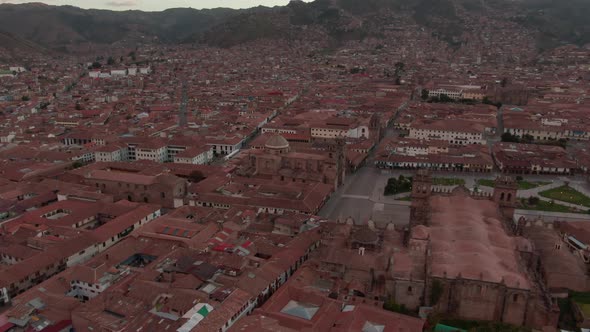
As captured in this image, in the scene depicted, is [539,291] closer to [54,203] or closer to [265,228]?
[265,228]

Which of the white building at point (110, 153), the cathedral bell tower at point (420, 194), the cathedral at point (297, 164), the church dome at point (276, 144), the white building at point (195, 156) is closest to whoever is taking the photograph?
the cathedral bell tower at point (420, 194)

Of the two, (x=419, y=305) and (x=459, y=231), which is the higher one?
(x=459, y=231)

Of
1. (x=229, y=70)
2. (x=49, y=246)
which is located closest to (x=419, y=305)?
(x=49, y=246)

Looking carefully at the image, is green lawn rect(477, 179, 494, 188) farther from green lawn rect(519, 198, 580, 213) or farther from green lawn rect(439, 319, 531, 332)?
green lawn rect(439, 319, 531, 332)

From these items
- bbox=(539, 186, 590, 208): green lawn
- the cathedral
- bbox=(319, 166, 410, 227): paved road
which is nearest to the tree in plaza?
the cathedral

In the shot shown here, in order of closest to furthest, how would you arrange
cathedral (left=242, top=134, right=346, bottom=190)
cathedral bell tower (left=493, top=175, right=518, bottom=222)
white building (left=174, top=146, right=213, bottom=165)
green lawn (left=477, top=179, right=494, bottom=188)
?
1. cathedral bell tower (left=493, top=175, right=518, bottom=222)
2. cathedral (left=242, top=134, right=346, bottom=190)
3. green lawn (left=477, top=179, right=494, bottom=188)
4. white building (left=174, top=146, right=213, bottom=165)

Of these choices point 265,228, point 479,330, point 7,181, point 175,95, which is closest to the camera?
point 479,330

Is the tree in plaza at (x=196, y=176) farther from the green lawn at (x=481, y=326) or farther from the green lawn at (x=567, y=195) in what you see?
the green lawn at (x=567, y=195)

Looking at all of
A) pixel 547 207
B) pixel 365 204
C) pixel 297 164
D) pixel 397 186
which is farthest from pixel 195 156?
pixel 547 207

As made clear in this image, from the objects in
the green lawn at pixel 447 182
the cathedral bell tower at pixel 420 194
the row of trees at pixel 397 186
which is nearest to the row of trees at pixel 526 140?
the green lawn at pixel 447 182
